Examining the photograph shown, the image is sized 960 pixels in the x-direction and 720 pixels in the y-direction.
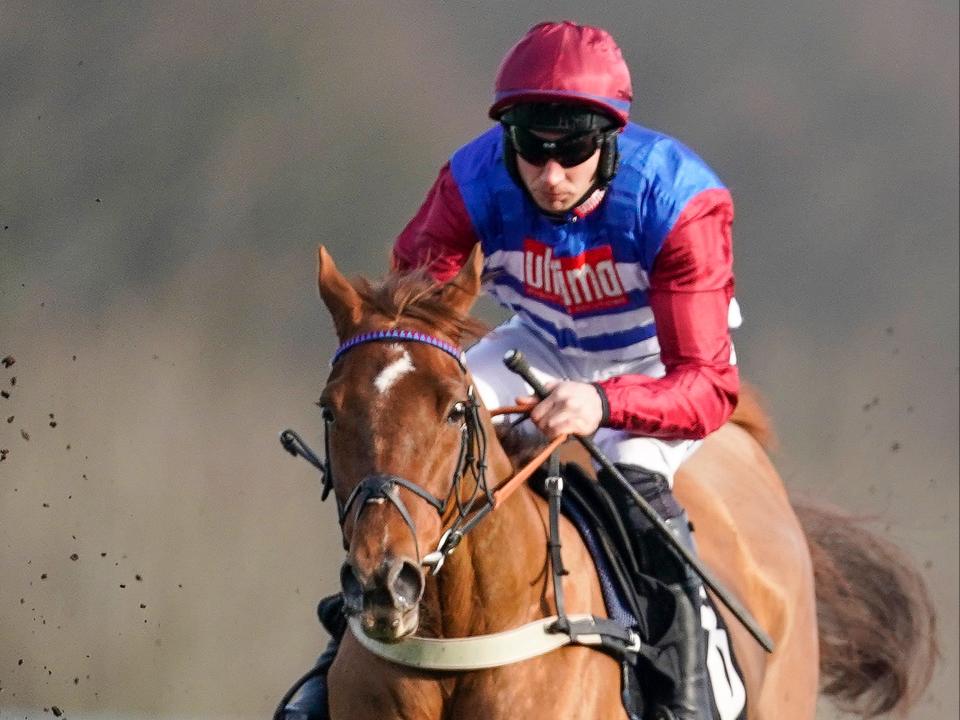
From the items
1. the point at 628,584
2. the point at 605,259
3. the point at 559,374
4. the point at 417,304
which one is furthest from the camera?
the point at 559,374

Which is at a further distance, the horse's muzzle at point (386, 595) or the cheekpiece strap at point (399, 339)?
the cheekpiece strap at point (399, 339)

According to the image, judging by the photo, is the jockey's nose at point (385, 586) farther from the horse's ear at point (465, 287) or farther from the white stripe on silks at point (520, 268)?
the white stripe on silks at point (520, 268)

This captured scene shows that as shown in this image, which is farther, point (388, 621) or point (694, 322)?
Answer: point (694, 322)

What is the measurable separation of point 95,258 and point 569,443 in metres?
4.88

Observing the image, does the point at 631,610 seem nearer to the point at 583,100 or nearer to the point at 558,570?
the point at 558,570

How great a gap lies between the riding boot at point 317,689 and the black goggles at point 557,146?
103 cm

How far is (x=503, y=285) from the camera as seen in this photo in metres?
4.24

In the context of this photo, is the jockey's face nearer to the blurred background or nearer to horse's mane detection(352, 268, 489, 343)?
horse's mane detection(352, 268, 489, 343)

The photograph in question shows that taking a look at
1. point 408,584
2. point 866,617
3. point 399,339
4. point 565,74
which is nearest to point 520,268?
point 565,74

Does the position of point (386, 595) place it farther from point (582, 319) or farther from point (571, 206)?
point (582, 319)

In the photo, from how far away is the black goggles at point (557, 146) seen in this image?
366 cm

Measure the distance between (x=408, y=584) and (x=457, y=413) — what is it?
1.17ft

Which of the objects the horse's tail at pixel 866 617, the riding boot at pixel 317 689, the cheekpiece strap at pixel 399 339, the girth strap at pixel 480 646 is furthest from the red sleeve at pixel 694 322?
the horse's tail at pixel 866 617

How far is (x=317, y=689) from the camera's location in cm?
360
